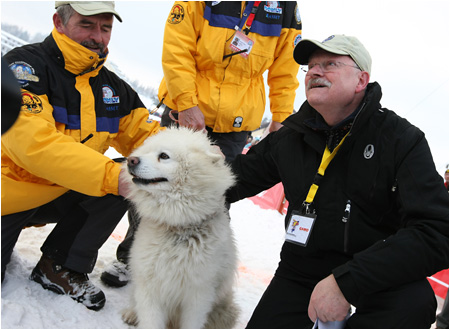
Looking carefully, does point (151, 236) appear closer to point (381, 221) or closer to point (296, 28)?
point (381, 221)

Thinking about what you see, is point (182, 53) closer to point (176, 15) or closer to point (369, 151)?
point (176, 15)

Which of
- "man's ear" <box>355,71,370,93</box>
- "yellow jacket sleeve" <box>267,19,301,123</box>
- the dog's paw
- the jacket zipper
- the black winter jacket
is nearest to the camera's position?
the black winter jacket

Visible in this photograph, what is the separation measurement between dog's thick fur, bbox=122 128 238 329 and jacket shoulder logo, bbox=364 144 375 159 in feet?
2.75

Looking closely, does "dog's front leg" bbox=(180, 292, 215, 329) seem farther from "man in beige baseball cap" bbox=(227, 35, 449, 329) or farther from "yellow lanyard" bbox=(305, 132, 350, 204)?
"yellow lanyard" bbox=(305, 132, 350, 204)

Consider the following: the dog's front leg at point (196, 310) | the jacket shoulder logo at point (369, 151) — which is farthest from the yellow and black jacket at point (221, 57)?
the dog's front leg at point (196, 310)

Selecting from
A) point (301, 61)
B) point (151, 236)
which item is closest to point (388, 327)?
point (151, 236)

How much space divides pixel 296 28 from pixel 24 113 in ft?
7.67

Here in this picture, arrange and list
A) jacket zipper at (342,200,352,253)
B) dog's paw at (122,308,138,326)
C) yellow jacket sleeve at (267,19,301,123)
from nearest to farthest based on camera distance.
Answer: jacket zipper at (342,200,352,253), dog's paw at (122,308,138,326), yellow jacket sleeve at (267,19,301,123)

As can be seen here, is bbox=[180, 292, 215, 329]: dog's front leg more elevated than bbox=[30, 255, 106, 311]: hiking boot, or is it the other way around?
bbox=[180, 292, 215, 329]: dog's front leg

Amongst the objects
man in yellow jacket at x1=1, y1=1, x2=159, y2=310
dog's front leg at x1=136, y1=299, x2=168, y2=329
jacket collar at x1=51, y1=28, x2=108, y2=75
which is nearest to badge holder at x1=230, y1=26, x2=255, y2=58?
man in yellow jacket at x1=1, y1=1, x2=159, y2=310

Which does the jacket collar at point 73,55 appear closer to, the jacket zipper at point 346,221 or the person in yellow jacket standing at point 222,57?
the person in yellow jacket standing at point 222,57

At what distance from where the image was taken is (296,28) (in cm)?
300

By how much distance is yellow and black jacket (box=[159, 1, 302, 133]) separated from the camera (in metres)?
2.65

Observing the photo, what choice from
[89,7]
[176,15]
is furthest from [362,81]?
[89,7]
